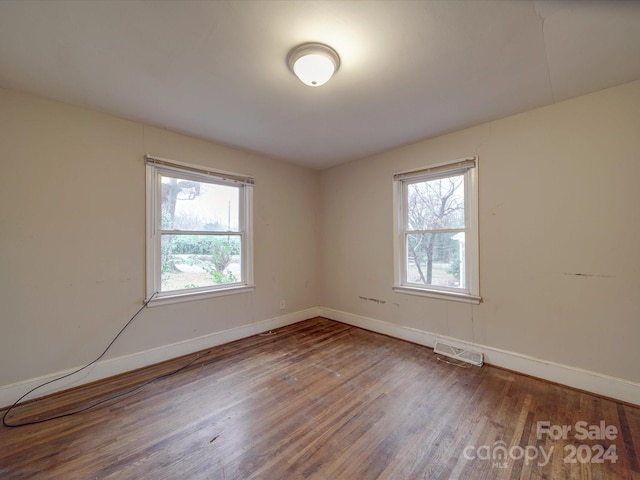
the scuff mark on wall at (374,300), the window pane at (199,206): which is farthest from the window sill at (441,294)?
the window pane at (199,206)

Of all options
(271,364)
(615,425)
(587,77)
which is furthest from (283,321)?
(587,77)

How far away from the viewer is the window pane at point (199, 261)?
2.86 m

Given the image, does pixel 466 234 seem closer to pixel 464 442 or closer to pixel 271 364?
pixel 464 442

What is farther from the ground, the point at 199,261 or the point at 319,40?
the point at 319,40

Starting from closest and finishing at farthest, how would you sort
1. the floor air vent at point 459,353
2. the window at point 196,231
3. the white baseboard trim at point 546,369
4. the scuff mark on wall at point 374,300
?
the white baseboard trim at point 546,369, the floor air vent at point 459,353, the window at point 196,231, the scuff mark on wall at point 374,300

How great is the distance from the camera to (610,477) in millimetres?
1387

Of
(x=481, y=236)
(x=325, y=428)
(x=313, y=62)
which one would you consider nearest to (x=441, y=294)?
(x=481, y=236)

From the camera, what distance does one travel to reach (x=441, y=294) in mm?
2992

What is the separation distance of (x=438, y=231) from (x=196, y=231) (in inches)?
112

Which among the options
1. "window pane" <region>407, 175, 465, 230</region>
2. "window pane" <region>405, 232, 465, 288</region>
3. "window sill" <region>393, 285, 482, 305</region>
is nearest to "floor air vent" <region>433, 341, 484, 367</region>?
"window sill" <region>393, 285, 482, 305</region>

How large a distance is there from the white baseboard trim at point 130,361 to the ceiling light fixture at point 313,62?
288 cm

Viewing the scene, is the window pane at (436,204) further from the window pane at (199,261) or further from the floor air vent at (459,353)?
the window pane at (199,261)

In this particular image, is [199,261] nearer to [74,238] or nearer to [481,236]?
[74,238]

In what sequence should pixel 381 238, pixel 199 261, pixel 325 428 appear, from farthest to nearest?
pixel 381 238
pixel 199 261
pixel 325 428
